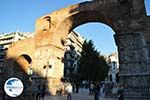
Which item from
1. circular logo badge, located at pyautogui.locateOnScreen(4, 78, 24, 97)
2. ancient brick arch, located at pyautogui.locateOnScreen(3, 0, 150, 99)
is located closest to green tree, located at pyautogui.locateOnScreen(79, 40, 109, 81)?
ancient brick arch, located at pyautogui.locateOnScreen(3, 0, 150, 99)

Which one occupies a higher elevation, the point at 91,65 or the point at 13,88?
the point at 91,65

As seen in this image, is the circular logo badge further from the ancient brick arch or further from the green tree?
the green tree

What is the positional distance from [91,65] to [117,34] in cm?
1365

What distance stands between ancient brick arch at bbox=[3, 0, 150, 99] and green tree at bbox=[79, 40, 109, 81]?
10013 millimetres

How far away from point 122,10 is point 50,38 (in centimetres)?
615

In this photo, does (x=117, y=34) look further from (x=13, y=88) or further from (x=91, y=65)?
(x=91, y=65)

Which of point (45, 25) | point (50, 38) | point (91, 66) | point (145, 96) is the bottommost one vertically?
point (145, 96)

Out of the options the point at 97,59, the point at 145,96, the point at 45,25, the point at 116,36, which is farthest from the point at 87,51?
the point at 145,96

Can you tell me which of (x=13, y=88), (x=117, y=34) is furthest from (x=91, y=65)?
(x=13, y=88)

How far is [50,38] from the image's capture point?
17375 millimetres

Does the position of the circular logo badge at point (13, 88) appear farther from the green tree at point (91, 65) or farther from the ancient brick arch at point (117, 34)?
the green tree at point (91, 65)

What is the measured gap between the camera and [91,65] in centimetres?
2769

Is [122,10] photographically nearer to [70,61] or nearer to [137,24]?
[137,24]

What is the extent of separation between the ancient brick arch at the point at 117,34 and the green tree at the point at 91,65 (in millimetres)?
10013
